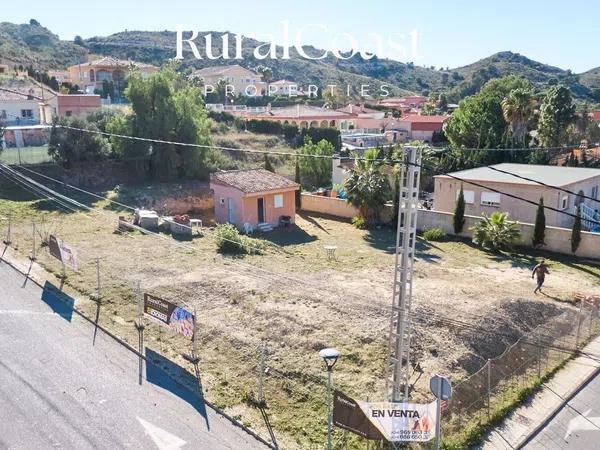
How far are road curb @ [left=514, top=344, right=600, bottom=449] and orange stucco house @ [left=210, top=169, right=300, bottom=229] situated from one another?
69.2 feet

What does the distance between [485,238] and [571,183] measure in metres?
6.41

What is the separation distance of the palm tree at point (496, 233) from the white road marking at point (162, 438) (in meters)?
22.4

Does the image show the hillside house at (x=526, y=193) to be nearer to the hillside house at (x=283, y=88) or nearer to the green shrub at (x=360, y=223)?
the green shrub at (x=360, y=223)

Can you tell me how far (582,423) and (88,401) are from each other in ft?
40.0

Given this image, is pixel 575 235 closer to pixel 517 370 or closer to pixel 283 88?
pixel 517 370

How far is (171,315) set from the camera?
54.5ft

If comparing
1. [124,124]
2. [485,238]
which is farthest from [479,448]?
[124,124]

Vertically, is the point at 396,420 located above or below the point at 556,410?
above

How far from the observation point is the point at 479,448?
12805 millimetres

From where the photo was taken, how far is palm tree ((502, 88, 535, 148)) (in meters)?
53.1

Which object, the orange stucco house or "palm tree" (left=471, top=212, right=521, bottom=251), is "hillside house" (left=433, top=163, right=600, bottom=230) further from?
the orange stucco house

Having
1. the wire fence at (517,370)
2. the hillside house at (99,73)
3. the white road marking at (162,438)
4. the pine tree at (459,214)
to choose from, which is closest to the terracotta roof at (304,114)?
the hillside house at (99,73)

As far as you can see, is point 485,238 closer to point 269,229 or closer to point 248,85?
point 269,229

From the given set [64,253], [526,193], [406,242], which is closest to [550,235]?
[526,193]
